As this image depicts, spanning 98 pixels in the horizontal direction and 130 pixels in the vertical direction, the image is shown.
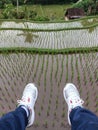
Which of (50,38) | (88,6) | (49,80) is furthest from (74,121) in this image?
(88,6)

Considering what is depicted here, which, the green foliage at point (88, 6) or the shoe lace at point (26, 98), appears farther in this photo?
the green foliage at point (88, 6)

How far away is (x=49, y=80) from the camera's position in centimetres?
330

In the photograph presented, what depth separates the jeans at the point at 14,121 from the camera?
5.87ft

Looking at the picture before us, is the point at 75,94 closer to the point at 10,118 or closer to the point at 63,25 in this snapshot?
the point at 10,118

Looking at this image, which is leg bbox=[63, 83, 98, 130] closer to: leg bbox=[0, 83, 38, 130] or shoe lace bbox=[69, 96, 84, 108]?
shoe lace bbox=[69, 96, 84, 108]

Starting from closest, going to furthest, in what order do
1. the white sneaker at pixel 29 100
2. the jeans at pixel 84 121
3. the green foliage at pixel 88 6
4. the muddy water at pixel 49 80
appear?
the jeans at pixel 84 121, the white sneaker at pixel 29 100, the muddy water at pixel 49 80, the green foliage at pixel 88 6

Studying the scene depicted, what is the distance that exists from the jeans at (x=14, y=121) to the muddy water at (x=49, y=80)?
1.75 feet

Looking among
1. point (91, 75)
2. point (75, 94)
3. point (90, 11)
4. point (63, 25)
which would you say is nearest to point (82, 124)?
point (75, 94)

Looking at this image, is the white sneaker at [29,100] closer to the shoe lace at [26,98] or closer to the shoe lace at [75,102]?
the shoe lace at [26,98]

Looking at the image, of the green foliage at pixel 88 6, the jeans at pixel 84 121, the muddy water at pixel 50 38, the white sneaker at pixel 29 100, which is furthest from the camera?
the green foliage at pixel 88 6

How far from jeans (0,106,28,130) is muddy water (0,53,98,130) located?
0.53 metres

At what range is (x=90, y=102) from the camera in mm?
2861

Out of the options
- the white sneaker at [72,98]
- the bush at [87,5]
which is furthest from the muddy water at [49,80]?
the bush at [87,5]

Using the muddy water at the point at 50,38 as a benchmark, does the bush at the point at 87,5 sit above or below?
below
